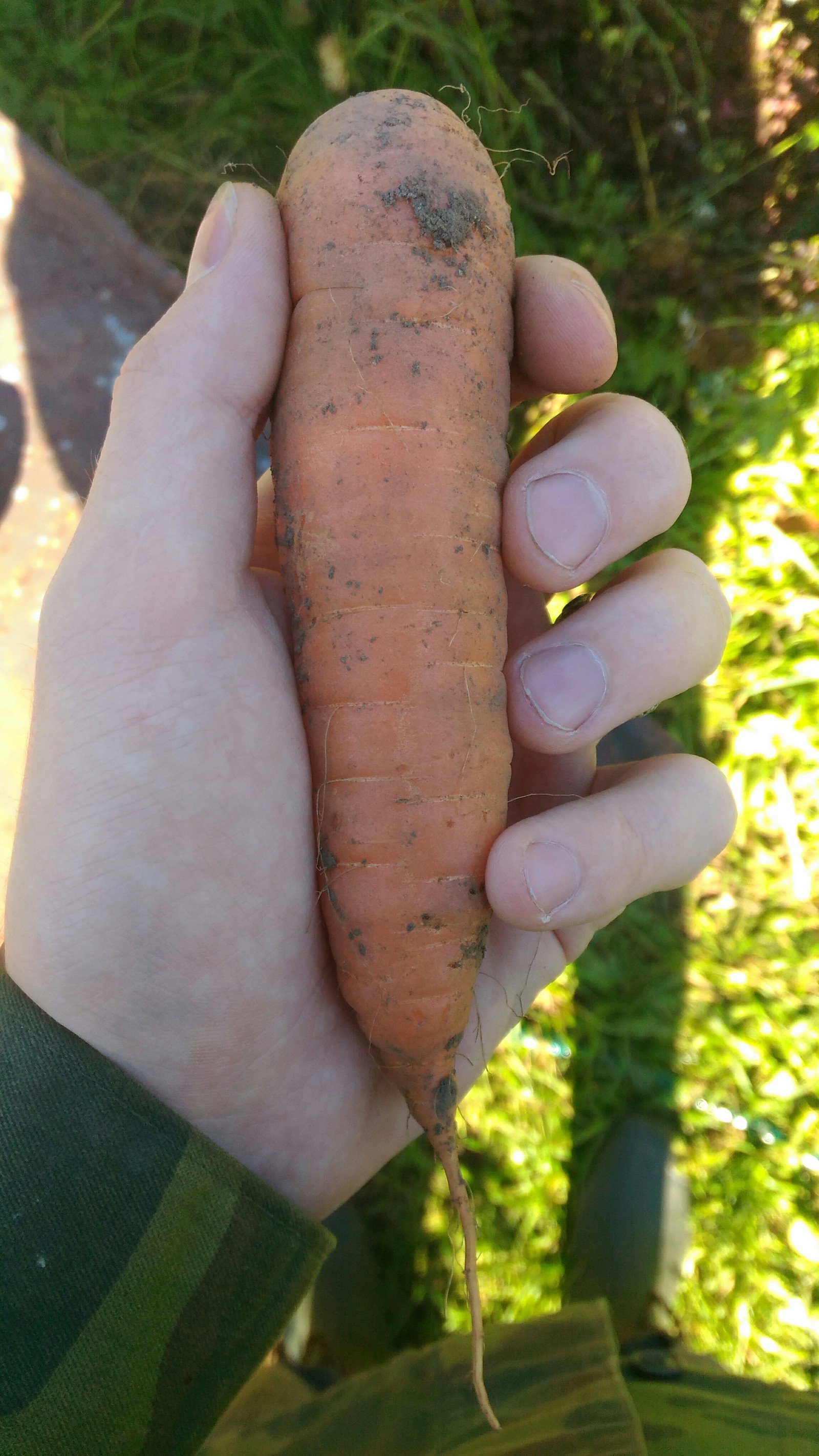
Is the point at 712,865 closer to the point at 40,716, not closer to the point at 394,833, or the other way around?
the point at 394,833

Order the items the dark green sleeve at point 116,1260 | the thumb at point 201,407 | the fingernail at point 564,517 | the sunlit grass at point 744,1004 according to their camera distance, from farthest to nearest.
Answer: the sunlit grass at point 744,1004 < the fingernail at point 564,517 < the thumb at point 201,407 < the dark green sleeve at point 116,1260

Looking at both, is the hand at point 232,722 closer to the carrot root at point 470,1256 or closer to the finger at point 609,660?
the finger at point 609,660

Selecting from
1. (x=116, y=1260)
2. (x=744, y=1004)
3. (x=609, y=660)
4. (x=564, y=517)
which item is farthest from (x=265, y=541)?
(x=744, y=1004)

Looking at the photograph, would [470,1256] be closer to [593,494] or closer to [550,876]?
[550,876]

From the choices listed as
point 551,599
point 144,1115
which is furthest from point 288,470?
point 551,599

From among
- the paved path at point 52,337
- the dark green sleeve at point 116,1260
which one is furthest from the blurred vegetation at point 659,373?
the dark green sleeve at point 116,1260

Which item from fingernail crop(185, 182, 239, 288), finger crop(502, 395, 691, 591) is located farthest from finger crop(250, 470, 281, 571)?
finger crop(502, 395, 691, 591)
